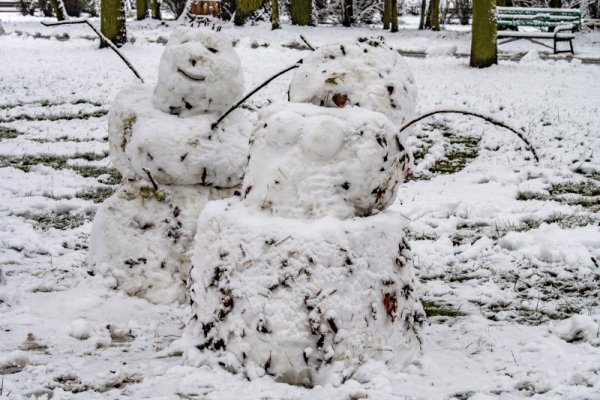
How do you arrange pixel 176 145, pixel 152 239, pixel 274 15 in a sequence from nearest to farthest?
1. pixel 176 145
2. pixel 152 239
3. pixel 274 15

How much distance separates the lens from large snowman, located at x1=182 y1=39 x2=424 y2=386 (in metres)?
3.09

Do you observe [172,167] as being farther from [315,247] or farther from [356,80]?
[315,247]

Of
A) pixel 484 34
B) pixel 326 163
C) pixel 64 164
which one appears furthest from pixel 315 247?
pixel 484 34

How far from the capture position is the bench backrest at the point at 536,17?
1862 centimetres

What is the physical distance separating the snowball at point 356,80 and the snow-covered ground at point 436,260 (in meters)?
0.57

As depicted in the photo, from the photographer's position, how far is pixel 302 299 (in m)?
3.10

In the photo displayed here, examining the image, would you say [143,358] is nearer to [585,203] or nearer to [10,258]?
[10,258]

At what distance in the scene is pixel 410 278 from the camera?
351 centimetres

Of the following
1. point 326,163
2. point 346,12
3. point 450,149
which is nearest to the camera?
point 326,163

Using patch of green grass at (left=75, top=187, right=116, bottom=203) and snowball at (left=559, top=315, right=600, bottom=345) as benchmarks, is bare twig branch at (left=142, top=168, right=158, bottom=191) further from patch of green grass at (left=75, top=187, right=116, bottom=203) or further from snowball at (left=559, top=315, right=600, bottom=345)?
patch of green grass at (left=75, top=187, right=116, bottom=203)

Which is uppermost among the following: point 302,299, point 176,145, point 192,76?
point 192,76

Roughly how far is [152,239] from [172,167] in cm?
51

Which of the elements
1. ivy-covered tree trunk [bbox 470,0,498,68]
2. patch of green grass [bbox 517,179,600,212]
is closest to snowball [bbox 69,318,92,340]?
patch of green grass [bbox 517,179,600,212]

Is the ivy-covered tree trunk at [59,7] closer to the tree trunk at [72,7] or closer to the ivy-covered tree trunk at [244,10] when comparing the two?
the ivy-covered tree trunk at [244,10]
